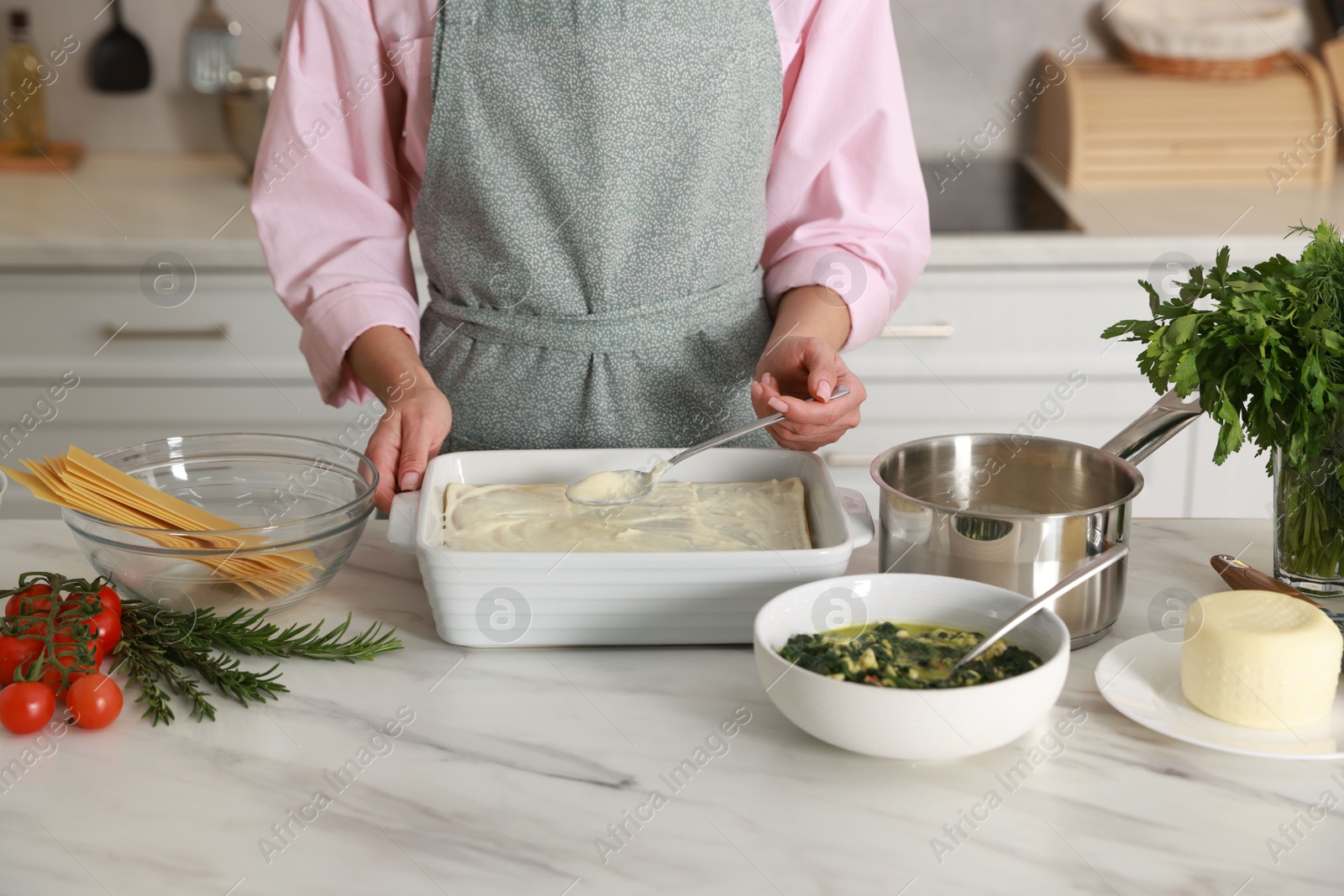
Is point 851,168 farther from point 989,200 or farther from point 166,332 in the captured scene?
point 166,332

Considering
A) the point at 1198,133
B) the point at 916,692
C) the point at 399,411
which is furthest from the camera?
the point at 1198,133

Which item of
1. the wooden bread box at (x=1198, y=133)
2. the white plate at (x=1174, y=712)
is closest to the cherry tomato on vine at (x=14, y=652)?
the white plate at (x=1174, y=712)

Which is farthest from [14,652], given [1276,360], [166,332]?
[166,332]

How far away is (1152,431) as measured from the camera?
0.85 meters

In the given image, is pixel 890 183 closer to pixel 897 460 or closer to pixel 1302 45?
pixel 897 460

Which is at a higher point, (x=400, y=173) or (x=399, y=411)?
(x=400, y=173)

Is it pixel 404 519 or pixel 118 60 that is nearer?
pixel 404 519

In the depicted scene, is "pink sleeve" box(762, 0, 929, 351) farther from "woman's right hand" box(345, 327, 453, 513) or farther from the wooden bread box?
the wooden bread box

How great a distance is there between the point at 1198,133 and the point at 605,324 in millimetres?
1434

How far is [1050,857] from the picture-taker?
0.61 metres

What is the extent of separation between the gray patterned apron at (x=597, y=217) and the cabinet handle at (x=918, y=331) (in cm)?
73

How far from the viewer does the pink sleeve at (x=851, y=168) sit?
3.60ft

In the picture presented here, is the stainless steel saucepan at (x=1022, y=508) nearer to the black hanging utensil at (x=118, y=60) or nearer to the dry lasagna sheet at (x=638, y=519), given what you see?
the dry lasagna sheet at (x=638, y=519)

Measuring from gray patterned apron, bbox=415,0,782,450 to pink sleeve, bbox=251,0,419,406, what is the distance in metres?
0.05
